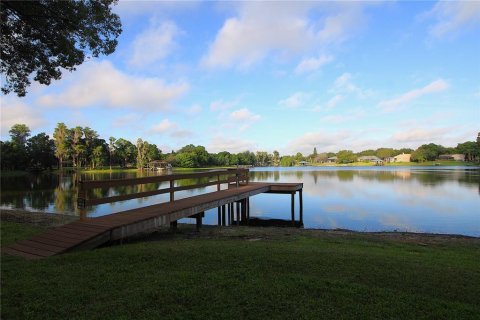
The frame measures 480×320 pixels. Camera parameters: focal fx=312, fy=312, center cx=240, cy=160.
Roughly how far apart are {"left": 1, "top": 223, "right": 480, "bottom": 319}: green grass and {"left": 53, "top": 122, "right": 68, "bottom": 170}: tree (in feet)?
261

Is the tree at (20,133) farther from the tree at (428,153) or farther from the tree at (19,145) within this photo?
the tree at (428,153)

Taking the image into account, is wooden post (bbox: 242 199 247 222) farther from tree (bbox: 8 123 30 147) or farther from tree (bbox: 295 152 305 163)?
tree (bbox: 295 152 305 163)

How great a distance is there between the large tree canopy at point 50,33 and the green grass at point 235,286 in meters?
5.57

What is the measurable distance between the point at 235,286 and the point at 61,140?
83234 mm

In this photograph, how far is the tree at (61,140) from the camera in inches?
2943

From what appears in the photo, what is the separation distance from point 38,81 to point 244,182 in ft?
36.6

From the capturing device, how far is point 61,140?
7494 cm

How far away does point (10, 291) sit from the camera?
Answer: 3734 millimetres

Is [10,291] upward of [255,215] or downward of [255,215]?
upward

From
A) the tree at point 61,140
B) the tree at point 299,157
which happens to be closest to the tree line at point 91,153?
the tree at point 61,140

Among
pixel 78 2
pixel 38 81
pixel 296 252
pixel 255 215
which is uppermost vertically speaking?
pixel 78 2

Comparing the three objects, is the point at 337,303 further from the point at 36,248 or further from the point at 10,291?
the point at 36,248

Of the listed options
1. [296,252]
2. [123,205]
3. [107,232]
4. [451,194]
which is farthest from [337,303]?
[451,194]

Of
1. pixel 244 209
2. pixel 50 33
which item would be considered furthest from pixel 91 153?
pixel 50 33
